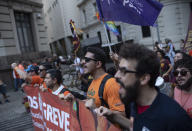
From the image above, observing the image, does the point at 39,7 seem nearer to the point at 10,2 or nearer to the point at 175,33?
the point at 10,2

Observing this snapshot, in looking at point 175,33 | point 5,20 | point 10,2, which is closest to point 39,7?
point 10,2

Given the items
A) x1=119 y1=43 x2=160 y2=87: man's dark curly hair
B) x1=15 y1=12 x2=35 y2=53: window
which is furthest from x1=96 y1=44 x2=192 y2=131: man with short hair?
x1=15 y1=12 x2=35 y2=53: window

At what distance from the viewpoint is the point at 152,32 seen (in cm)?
1692

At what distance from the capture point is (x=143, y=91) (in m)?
1.51

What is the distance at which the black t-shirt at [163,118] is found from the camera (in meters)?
1.26

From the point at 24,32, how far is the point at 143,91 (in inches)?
503

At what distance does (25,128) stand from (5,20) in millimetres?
8211

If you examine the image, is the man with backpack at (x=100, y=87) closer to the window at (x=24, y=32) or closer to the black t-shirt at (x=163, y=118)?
the black t-shirt at (x=163, y=118)

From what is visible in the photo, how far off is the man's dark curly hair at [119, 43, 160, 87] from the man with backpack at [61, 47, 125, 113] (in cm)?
63

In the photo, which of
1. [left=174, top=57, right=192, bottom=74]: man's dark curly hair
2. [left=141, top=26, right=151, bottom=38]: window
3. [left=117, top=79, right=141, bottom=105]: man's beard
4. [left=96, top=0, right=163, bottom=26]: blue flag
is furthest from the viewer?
[left=141, top=26, right=151, bottom=38]: window

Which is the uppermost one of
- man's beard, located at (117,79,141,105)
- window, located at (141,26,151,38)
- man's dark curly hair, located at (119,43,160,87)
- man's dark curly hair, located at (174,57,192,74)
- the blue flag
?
window, located at (141,26,151,38)

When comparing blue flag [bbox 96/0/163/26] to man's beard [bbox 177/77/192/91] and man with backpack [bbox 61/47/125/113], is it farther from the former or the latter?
man's beard [bbox 177/77/192/91]

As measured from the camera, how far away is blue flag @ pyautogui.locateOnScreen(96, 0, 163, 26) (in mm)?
3285

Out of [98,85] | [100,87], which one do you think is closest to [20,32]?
[98,85]
